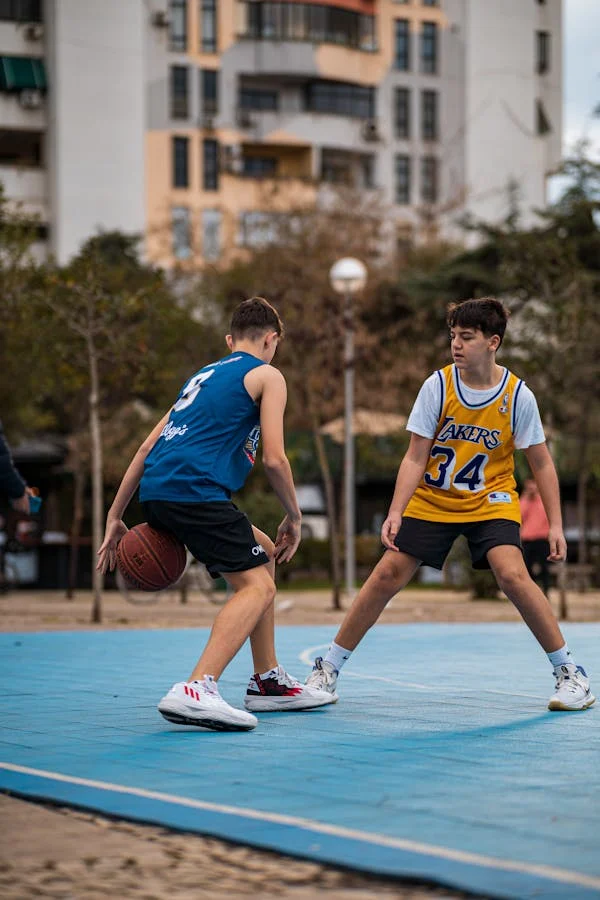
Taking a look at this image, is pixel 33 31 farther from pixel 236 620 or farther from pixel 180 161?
pixel 236 620

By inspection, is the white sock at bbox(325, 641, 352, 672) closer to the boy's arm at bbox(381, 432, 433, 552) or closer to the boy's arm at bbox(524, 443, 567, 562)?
the boy's arm at bbox(381, 432, 433, 552)

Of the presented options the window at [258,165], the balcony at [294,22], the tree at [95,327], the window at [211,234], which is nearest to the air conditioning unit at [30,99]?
the window at [211,234]

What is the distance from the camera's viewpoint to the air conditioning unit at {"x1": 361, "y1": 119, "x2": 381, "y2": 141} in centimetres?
7331

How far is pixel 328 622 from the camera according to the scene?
19.8 m

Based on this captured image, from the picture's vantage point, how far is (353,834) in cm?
520

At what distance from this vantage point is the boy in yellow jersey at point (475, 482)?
27.9ft

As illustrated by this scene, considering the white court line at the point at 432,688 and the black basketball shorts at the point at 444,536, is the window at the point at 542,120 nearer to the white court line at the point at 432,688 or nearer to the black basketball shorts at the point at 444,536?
the white court line at the point at 432,688

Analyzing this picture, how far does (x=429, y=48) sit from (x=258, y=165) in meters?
9.33

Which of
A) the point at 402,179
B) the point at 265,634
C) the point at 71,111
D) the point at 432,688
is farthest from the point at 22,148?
the point at 265,634

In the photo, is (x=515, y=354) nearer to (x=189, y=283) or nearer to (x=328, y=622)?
(x=328, y=622)

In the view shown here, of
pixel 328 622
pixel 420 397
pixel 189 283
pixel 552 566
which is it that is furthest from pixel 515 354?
pixel 189 283

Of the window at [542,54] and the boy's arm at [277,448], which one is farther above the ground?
the window at [542,54]

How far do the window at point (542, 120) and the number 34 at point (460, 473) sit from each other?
68.7 metres

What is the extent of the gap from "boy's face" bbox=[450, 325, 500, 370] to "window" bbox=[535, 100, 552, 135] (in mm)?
68719
